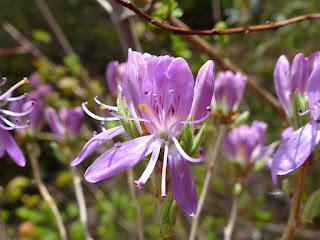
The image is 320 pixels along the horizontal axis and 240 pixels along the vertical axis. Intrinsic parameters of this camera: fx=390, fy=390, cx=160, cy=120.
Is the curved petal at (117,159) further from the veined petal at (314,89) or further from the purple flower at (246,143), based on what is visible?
the purple flower at (246,143)

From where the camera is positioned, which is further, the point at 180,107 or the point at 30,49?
the point at 30,49

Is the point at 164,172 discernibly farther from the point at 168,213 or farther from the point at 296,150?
the point at 296,150

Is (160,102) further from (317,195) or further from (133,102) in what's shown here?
(317,195)

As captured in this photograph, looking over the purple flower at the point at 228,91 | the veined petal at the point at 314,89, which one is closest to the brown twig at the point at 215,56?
the purple flower at the point at 228,91

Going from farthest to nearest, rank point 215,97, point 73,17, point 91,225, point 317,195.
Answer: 1. point 73,17
2. point 91,225
3. point 215,97
4. point 317,195

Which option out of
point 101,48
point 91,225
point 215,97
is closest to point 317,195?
point 215,97

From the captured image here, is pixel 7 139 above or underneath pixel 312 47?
underneath

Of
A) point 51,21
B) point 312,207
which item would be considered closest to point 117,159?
point 312,207

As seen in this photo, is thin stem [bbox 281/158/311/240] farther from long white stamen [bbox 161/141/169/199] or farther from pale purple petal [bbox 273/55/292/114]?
long white stamen [bbox 161/141/169/199]
